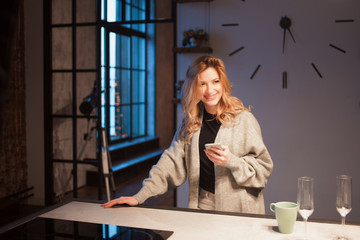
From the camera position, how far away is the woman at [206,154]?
1.94 metres

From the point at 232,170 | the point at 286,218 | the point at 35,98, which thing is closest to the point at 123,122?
the point at 35,98

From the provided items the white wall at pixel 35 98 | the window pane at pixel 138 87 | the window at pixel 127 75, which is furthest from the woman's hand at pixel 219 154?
the window pane at pixel 138 87

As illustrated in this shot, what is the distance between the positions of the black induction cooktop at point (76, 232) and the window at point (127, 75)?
479 cm

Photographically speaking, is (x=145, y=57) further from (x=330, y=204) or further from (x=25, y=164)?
(x=330, y=204)

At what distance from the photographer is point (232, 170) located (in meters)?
1.85

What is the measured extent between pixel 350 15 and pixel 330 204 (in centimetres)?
178

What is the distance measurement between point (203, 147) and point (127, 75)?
5581 millimetres

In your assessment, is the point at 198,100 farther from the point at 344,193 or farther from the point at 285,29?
the point at 285,29

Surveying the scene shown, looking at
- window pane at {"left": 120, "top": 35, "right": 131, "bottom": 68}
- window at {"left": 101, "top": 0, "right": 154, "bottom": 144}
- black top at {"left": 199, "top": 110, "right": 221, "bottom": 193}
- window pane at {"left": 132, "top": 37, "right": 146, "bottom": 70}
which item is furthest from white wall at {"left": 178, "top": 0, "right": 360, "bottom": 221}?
window pane at {"left": 132, "top": 37, "right": 146, "bottom": 70}

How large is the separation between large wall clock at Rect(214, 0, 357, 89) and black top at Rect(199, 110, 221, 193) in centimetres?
187

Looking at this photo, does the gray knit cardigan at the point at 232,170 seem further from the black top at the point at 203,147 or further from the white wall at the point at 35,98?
the white wall at the point at 35,98

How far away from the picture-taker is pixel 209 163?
6.74 feet

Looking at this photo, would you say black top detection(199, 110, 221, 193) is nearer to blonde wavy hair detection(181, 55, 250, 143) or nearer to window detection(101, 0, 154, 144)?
blonde wavy hair detection(181, 55, 250, 143)

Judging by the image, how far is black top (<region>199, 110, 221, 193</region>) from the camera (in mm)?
2041
